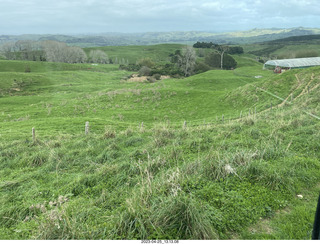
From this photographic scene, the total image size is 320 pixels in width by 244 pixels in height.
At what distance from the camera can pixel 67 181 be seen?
28.0ft

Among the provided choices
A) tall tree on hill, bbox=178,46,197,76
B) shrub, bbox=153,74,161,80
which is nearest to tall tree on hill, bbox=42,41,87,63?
tall tree on hill, bbox=178,46,197,76

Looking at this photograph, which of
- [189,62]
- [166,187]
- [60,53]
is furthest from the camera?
[60,53]

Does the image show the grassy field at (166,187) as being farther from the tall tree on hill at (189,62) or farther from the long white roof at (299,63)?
the tall tree on hill at (189,62)

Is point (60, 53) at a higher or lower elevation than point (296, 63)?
higher

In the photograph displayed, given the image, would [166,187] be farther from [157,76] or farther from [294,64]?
[294,64]

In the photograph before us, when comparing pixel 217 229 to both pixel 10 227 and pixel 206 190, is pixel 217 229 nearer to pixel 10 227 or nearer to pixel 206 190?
pixel 206 190

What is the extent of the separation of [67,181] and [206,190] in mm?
5687

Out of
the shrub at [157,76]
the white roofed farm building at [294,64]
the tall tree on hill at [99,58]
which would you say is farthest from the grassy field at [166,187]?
the tall tree on hill at [99,58]

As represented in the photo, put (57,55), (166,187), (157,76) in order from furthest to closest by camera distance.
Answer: (57,55) → (157,76) → (166,187)

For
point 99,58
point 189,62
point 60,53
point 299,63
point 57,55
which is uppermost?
point 60,53

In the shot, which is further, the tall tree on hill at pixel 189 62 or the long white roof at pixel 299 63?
the tall tree on hill at pixel 189 62

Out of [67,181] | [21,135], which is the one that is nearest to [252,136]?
[67,181]

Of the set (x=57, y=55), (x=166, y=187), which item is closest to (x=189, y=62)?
(x=57, y=55)

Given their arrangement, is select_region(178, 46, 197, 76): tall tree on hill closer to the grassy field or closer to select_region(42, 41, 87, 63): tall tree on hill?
select_region(42, 41, 87, 63): tall tree on hill
